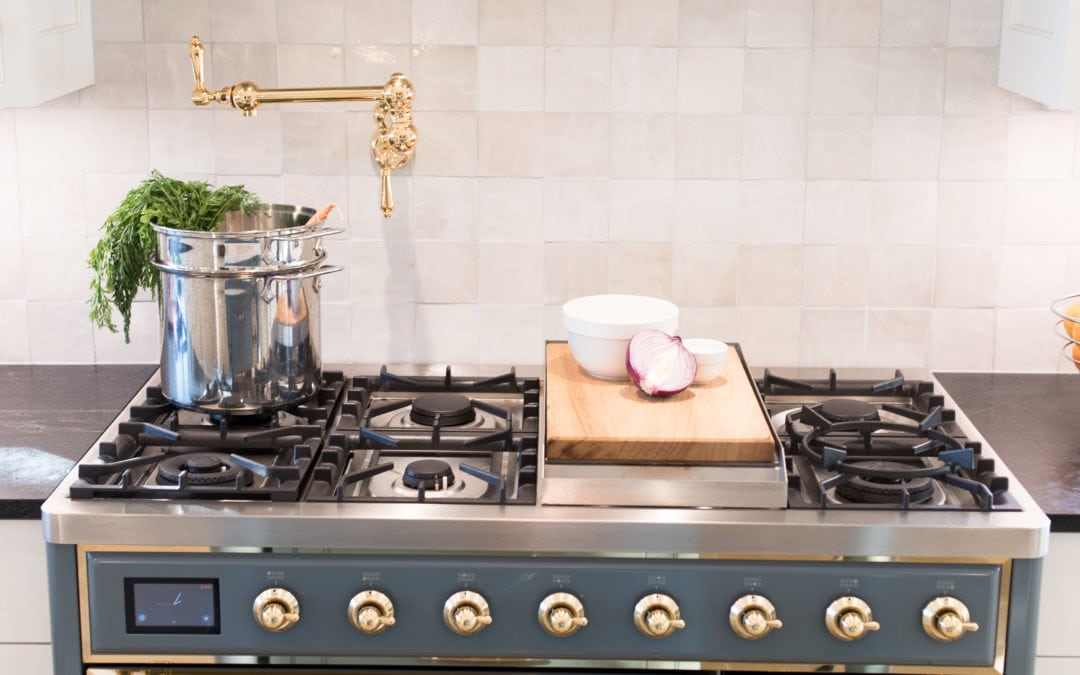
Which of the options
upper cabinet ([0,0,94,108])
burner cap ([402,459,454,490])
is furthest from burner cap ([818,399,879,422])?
upper cabinet ([0,0,94,108])

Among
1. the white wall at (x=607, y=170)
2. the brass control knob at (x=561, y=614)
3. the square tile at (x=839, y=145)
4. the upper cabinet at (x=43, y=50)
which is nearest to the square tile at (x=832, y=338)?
the white wall at (x=607, y=170)

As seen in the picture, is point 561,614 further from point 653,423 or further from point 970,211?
point 970,211

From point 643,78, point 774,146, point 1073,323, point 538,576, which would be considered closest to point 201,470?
point 538,576

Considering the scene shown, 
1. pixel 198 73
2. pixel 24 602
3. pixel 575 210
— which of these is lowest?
pixel 24 602

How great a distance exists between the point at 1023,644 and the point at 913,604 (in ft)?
0.61

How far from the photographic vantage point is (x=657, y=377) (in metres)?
2.22

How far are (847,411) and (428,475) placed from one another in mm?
759

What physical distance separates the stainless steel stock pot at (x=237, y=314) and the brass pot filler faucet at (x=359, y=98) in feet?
0.81

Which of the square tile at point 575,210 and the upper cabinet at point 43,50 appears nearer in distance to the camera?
the upper cabinet at point 43,50

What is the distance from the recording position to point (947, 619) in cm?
197

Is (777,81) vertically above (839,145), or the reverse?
(777,81)

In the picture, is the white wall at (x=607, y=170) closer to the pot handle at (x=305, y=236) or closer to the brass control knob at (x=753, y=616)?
the pot handle at (x=305, y=236)

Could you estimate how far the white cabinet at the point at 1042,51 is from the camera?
7.27ft

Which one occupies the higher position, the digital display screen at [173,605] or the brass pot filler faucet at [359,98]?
the brass pot filler faucet at [359,98]
